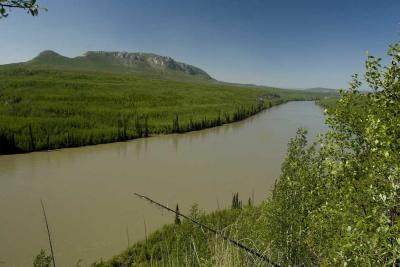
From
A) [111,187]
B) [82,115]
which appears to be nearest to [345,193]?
[111,187]

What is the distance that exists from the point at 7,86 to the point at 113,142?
37.1m

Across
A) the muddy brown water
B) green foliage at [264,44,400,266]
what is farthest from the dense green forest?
the muddy brown water

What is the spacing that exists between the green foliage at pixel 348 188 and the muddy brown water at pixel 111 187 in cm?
983

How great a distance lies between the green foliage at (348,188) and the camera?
5.42m

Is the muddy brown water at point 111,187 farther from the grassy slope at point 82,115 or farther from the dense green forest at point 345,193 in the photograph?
the dense green forest at point 345,193

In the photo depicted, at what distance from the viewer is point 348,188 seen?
7.20m

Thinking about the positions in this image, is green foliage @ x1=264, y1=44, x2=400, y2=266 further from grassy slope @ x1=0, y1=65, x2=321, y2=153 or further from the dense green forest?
grassy slope @ x1=0, y1=65, x2=321, y2=153

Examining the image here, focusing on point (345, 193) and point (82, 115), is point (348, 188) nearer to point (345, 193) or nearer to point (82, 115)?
point (345, 193)

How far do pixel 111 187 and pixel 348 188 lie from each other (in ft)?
65.9

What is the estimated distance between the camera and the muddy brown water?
16828 millimetres

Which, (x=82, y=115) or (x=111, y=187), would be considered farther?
(x=82, y=115)

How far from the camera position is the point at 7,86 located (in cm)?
6550

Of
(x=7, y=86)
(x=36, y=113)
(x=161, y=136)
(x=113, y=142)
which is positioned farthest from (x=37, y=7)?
(x=7, y=86)

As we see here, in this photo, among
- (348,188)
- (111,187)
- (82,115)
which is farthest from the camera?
(82,115)
